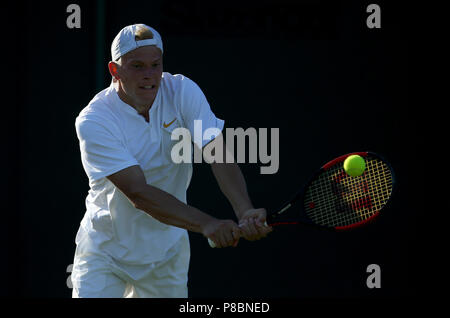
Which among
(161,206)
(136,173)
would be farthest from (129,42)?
(161,206)

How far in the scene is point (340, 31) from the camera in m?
4.75

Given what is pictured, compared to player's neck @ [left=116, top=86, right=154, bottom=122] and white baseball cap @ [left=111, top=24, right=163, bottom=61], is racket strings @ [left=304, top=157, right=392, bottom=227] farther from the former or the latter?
white baseball cap @ [left=111, top=24, right=163, bottom=61]

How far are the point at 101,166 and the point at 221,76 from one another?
57.1 inches

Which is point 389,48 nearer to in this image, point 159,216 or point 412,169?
point 412,169

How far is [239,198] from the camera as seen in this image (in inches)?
139

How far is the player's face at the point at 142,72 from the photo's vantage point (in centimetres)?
353

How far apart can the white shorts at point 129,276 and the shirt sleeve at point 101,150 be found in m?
0.39

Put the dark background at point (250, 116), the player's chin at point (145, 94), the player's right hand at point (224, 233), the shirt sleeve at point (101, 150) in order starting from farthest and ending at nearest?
the dark background at point (250, 116) → the player's chin at point (145, 94) → the shirt sleeve at point (101, 150) → the player's right hand at point (224, 233)

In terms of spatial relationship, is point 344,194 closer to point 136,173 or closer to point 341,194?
point 341,194

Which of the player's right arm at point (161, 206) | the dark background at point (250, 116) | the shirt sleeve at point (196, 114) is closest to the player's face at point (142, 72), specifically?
the shirt sleeve at point (196, 114)

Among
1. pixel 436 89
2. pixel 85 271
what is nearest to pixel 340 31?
pixel 436 89

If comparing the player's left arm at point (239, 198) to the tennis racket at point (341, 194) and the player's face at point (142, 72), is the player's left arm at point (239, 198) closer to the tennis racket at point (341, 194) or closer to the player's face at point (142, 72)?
the tennis racket at point (341, 194)

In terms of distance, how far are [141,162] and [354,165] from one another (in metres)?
0.88

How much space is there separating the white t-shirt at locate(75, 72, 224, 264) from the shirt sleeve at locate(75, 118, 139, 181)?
0.03 metres
